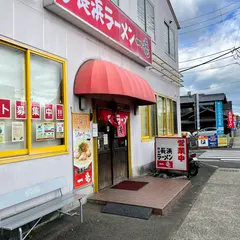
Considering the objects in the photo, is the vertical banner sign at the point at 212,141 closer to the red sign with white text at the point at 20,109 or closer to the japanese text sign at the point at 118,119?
the japanese text sign at the point at 118,119

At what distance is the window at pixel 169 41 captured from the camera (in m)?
12.6

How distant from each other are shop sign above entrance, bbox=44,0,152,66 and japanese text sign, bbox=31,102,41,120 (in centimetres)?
194

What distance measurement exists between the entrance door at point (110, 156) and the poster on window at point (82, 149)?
573 mm

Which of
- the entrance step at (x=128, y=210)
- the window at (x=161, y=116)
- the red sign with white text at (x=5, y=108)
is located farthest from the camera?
the window at (x=161, y=116)

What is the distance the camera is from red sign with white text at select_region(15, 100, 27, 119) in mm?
4293

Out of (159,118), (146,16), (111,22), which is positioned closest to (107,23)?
(111,22)

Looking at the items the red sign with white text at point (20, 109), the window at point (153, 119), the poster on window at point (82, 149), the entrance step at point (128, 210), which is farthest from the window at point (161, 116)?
the red sign with white text at point (20, 109)

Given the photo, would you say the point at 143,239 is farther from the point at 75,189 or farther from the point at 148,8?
the point at 148,8

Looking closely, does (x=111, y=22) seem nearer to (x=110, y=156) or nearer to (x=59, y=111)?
(x=59, y=111)

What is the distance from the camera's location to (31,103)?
181 inches

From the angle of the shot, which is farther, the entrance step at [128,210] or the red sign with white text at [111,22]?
the red sign with white text at [111,22]

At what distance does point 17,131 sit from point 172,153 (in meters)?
5.90

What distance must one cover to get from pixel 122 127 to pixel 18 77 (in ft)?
12.5

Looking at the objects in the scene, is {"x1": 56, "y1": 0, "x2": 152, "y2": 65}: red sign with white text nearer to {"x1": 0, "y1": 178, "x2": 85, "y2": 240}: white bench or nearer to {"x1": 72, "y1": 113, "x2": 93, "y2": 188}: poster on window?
{"x1": 72, "y1": 113, "x2": 93, "y2": 188}: poster on window
